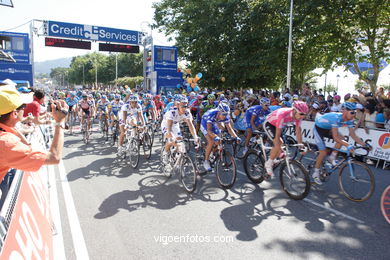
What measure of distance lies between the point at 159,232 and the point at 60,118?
2.55 meters

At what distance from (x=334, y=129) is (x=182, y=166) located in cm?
321

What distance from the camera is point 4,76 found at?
996 inches

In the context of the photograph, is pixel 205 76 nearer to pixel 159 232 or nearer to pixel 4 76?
pixel 4 76

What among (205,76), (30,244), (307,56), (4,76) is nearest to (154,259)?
(30,244)

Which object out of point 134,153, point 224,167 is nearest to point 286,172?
point 224,167

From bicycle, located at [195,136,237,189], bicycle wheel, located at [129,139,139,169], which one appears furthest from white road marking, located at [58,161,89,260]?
bicycle, located at [195,136,237,189]

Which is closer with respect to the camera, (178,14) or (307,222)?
(307,222)

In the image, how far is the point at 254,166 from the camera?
676 centimetres

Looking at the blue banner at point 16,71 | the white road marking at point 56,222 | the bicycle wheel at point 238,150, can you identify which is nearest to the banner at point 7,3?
the white road marking at point 56,222

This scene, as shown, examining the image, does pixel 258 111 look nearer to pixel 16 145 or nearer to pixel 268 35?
pixel 16 145

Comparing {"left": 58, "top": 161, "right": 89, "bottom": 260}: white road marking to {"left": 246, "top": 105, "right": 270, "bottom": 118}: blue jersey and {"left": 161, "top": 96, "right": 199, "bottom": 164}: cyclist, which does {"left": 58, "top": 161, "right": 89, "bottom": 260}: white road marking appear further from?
{"left": 246, "top": 105, "right": 270, "bottom": 118}: blue jersey

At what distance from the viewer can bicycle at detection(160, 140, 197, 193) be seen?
6.03 metres

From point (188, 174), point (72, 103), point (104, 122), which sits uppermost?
point (72, 103)

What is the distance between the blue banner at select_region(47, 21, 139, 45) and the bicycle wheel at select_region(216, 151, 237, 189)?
21.3 meters
